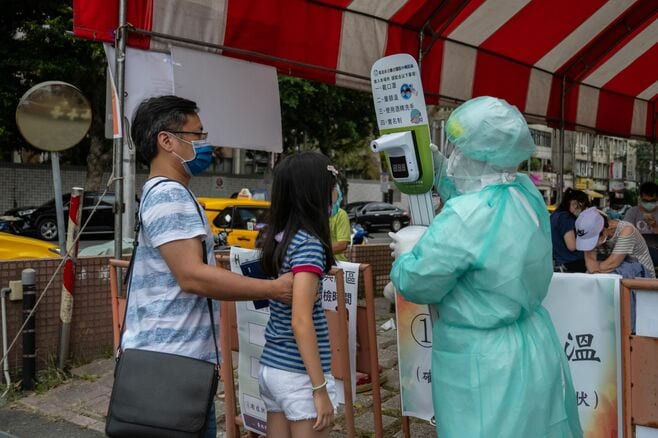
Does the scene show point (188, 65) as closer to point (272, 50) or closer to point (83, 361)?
point (272, 50)

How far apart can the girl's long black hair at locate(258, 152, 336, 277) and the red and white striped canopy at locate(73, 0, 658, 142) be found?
83.6 inches

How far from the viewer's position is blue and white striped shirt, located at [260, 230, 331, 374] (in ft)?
6.72

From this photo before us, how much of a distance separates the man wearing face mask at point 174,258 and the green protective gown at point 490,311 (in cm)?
53

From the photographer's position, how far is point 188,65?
398 centimetres

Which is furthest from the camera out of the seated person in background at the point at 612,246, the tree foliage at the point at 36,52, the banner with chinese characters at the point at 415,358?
the tree foliage at the point at 36,52

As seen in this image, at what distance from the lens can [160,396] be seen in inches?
77.0

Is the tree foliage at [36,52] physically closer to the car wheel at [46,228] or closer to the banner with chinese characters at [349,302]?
the car wheel at [46,228]

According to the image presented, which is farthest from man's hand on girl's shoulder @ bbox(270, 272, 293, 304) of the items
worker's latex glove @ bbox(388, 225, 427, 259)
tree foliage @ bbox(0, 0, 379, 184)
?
tree foliage @ bbox(0, 0, 379, 184)

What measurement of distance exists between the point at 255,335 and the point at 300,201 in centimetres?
149

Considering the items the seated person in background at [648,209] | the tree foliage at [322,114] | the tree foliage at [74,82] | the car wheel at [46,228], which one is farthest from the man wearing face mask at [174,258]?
the car wheel at [46,228]

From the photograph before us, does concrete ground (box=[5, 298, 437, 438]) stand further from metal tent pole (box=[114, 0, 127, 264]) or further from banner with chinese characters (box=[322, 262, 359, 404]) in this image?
metal tent pole (box=[114, 0, 127, 264])

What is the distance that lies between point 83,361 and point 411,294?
391 cm

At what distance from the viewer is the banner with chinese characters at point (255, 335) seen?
3.25m

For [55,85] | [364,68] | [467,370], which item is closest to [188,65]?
[55,85]
